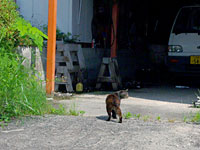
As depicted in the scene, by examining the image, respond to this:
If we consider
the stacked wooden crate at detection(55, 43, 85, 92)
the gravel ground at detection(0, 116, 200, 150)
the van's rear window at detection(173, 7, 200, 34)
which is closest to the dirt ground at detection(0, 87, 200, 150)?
the gravel ground at detection(0, 116, 200, 150)

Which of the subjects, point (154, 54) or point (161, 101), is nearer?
point (161, 101)

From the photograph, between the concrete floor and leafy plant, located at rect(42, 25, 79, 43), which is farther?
leafy plant, located at rect(42, 25, 79, 43)

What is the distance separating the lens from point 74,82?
9.18 m

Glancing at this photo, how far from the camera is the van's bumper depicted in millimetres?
9859

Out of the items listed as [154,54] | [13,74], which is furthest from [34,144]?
[154,54]

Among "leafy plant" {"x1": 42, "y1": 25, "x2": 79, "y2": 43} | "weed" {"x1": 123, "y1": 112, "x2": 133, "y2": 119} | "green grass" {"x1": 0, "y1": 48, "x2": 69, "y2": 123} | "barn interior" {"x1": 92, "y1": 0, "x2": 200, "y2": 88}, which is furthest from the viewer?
"barn interior" {"x1": 92, "y1": 0, "x2": 200, "y2": 88}

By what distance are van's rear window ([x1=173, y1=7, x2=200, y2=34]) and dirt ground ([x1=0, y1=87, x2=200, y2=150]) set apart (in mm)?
3907

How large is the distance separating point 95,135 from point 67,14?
17.8ft

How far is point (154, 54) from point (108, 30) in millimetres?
3116

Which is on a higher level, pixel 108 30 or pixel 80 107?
pixel 108 30

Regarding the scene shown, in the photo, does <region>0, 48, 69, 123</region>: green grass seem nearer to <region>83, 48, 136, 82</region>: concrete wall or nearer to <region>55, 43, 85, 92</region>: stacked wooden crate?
<region>55, 43, 85, 92</region>: stacked wooden crate

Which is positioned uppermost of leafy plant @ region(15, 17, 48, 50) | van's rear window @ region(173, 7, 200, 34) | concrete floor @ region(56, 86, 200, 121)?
van's rear window @ region(173, 7, 200, 34)

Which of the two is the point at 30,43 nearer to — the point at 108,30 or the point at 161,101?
the point at 161,101

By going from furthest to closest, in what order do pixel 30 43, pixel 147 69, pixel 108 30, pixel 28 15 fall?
pixel 147 69 → pixel 108 30 → pixel 28 15 → pixel 30 43
